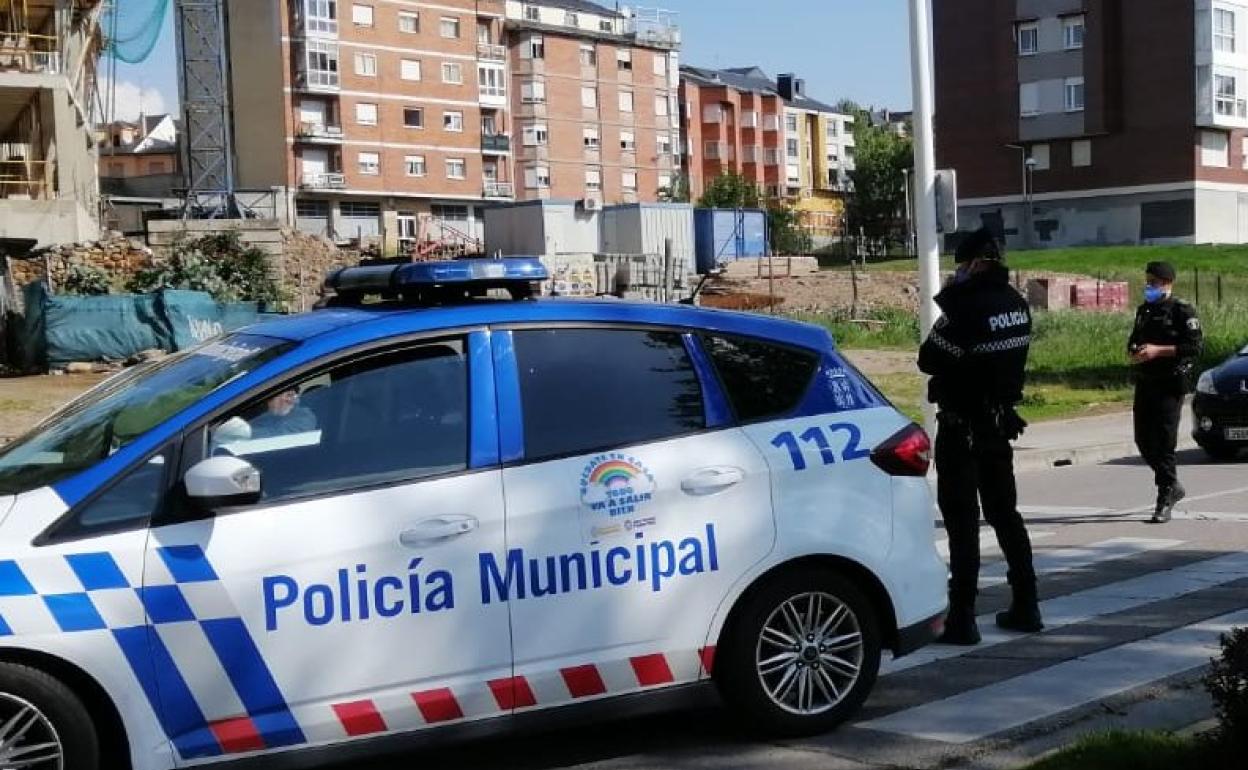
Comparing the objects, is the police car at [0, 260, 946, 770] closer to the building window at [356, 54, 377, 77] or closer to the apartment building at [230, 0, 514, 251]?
the apartment building at [230, 0, 514, 251]

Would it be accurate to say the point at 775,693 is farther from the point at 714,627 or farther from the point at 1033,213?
the point at 1033,213

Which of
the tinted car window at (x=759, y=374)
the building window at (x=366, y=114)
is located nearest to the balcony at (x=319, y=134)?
the building window at (x=366, y=114)

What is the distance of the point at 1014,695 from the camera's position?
5934mm

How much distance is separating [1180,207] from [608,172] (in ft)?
128

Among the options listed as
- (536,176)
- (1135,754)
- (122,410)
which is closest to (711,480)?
(1135,754)

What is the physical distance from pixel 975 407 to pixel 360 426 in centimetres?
319

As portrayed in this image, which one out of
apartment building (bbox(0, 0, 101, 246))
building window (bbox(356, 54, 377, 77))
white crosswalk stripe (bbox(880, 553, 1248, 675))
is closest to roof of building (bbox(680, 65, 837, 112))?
building window (bbox(356, 54, 377, 77))

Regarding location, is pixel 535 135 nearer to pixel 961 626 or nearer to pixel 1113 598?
pixel 1113 598

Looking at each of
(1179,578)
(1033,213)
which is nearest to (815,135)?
(1033,213)

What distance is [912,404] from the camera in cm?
2222

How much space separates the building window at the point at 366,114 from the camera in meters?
81.4

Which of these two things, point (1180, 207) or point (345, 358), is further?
point (1180, 207)

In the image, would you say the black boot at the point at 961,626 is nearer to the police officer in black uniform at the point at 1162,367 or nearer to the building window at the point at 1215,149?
the police officer in black uniform at the point at 1162,367

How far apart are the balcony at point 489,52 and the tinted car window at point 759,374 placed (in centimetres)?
8575
